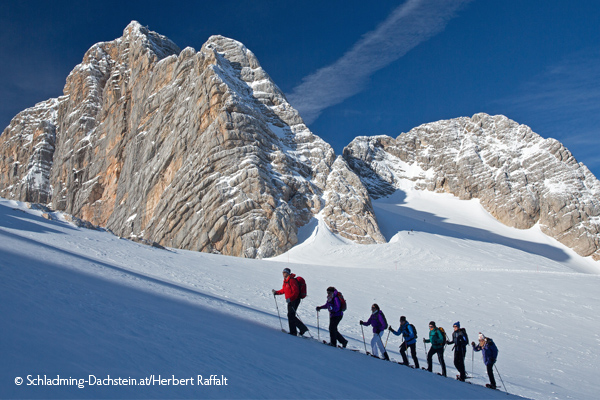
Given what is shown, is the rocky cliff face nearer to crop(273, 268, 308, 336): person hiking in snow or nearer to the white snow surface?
the white snow surface

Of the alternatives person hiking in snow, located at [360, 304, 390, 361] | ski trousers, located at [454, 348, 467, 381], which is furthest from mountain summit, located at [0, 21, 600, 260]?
ski trousers, located at [454, 348, 467, 381]

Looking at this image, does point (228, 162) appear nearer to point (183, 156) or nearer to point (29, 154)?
point (183, 156)

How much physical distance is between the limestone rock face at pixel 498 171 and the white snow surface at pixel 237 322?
56.9m

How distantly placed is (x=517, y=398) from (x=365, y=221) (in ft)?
133

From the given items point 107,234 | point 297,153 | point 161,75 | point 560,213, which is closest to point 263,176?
point 297,153

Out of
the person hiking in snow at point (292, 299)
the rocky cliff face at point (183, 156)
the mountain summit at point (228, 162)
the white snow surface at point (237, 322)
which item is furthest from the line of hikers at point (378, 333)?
the rocky cliff face at point (183, 156)

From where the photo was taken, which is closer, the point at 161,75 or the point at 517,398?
the point at 517,398

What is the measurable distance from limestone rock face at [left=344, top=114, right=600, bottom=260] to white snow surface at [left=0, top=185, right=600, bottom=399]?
187 ft

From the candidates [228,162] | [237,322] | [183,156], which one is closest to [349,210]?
[228,162]

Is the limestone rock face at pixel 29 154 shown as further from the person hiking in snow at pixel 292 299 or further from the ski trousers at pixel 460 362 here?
the ski trousers at pixel 460 362

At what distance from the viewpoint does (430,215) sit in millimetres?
76812

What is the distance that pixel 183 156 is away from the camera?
2106 inches

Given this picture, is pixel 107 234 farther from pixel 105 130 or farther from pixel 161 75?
pixel 105 130

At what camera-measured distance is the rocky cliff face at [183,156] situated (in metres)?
44.9
